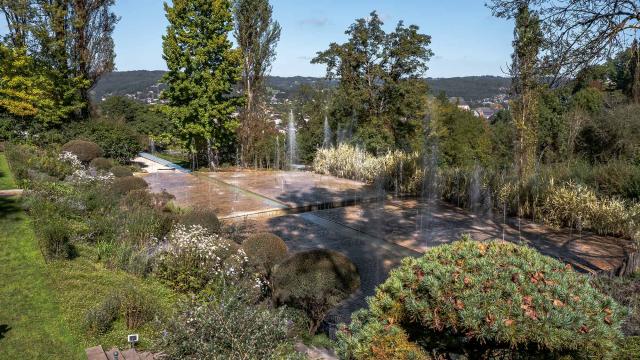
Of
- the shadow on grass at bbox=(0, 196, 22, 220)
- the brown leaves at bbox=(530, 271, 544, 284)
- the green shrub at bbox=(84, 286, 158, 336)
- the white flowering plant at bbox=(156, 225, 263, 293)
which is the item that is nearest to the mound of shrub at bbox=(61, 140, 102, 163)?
the shadow on grass at bbox=(0, 196, 22, 220)

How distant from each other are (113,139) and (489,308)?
49.5ft

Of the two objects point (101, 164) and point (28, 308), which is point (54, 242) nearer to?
point (28, 308)

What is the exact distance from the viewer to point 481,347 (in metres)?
2.48

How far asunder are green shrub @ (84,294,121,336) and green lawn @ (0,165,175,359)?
0.20 ft

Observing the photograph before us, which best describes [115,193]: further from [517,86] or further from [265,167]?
[517,86]

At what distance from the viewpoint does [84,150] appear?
13594 millimetres

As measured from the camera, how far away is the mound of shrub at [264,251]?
208 inches

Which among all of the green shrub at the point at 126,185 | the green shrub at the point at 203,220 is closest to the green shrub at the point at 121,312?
the green shrub at the point at 203,220

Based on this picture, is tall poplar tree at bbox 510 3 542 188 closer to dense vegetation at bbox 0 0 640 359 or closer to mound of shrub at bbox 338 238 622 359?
dense vegetation at bbox 0 0 640 359

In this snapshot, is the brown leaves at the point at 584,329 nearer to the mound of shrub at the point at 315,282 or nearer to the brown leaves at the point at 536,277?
the brown leaves at the point at 536,277

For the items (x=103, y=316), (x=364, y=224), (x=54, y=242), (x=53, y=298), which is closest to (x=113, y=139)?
(x=54, y=242)

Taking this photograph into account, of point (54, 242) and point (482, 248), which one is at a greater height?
point (482, 248)

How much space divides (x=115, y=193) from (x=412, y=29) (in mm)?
13085

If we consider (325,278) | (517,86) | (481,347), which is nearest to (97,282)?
(325,278)
